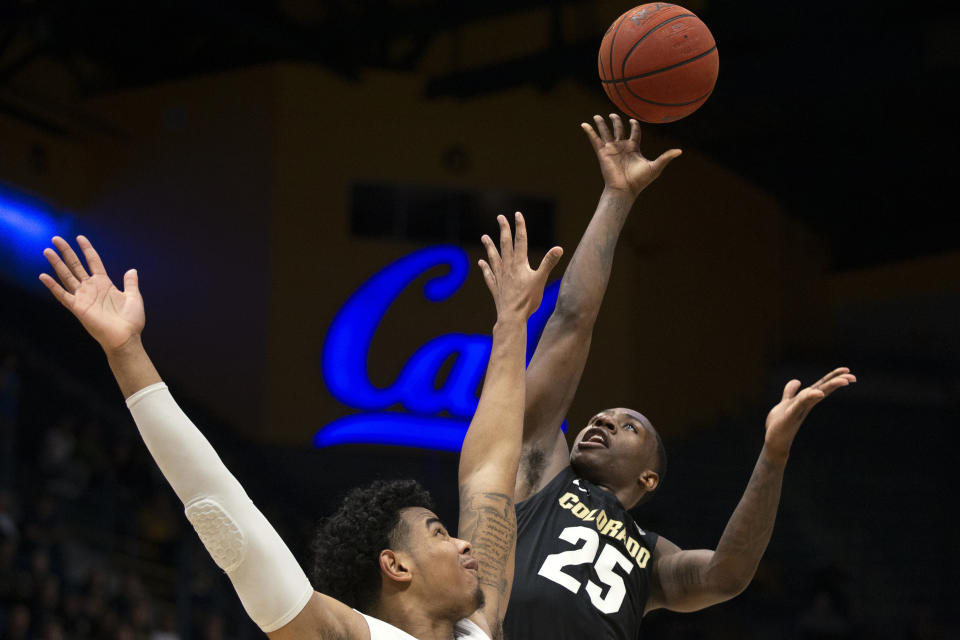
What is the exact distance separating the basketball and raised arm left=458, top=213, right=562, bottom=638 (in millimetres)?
1135

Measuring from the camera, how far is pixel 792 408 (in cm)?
336

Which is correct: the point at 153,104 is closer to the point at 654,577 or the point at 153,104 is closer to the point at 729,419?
the point at 729,419

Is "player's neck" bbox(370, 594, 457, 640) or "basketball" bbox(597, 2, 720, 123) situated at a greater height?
"basketball" bbox(597, 2, 720, 123)

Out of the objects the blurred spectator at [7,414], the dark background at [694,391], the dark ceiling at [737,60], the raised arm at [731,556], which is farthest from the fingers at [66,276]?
the dark ceiling at [737,60]

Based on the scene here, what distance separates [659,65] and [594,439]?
4.08 feet

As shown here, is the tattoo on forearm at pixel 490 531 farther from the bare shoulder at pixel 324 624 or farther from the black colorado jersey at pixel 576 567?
the bare shoulder at pixel 324 624

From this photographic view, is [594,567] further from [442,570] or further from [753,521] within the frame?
[442,570]

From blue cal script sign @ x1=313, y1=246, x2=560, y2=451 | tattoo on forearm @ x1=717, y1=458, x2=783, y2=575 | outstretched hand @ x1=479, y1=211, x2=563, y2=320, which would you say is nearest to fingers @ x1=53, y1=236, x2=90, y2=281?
outstretched hand @ x1=479, y1=211, x2=563, y2=320

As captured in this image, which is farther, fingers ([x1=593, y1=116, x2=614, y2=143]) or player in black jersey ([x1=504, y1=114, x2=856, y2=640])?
fingers ([x1=593, y1=116, x2=614, y2=143])

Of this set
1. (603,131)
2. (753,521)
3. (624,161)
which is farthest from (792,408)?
(603,131)

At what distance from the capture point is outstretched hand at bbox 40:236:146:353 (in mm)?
2264

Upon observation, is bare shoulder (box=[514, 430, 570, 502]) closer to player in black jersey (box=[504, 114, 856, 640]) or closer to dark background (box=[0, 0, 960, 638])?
player in black jersey (box=[504, 114, 856, 640])

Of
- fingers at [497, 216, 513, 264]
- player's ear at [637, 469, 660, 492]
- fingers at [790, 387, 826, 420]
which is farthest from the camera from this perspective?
player's ear at [637, 469, 660, 492]

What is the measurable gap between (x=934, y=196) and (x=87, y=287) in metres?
16.8
